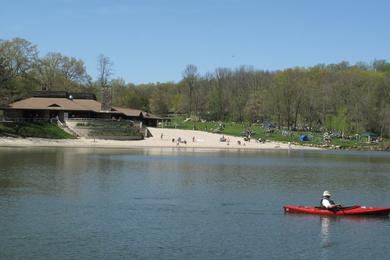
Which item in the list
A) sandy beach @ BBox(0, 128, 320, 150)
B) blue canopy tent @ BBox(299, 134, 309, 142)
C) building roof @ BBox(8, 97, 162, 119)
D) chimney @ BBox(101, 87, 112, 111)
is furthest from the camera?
chimney @ BBox(101, 87, 112, 111)

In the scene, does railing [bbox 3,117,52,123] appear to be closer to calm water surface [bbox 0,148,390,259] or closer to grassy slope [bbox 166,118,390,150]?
grassy slope [bbox 166,118,390,150]

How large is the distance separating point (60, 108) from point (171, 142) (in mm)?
21033

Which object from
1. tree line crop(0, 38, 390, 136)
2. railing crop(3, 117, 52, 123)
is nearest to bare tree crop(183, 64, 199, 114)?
tree line crop(0, 38, 390, 136)

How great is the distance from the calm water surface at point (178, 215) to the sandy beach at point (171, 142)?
38516mm

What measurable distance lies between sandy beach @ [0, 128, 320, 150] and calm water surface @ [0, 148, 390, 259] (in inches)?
1516

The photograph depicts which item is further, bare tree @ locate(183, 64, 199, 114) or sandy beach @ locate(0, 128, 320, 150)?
bare tree @ locate(183, 64, 199, 114)

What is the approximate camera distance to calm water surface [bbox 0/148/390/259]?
2566 centimetres

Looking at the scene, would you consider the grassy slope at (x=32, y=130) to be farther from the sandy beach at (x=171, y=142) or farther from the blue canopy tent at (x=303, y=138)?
the blue canopy tent at (x=303, y=138)

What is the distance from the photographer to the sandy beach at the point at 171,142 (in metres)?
98.4

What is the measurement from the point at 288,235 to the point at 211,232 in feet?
11.6

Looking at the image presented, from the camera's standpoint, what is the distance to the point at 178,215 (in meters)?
33.7

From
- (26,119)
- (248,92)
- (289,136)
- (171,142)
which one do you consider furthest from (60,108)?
(248,92)

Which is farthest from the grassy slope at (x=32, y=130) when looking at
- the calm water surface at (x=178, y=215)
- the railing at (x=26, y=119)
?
the calm water surface at (x=178, y=215)

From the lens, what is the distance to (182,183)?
48969 millimetres
